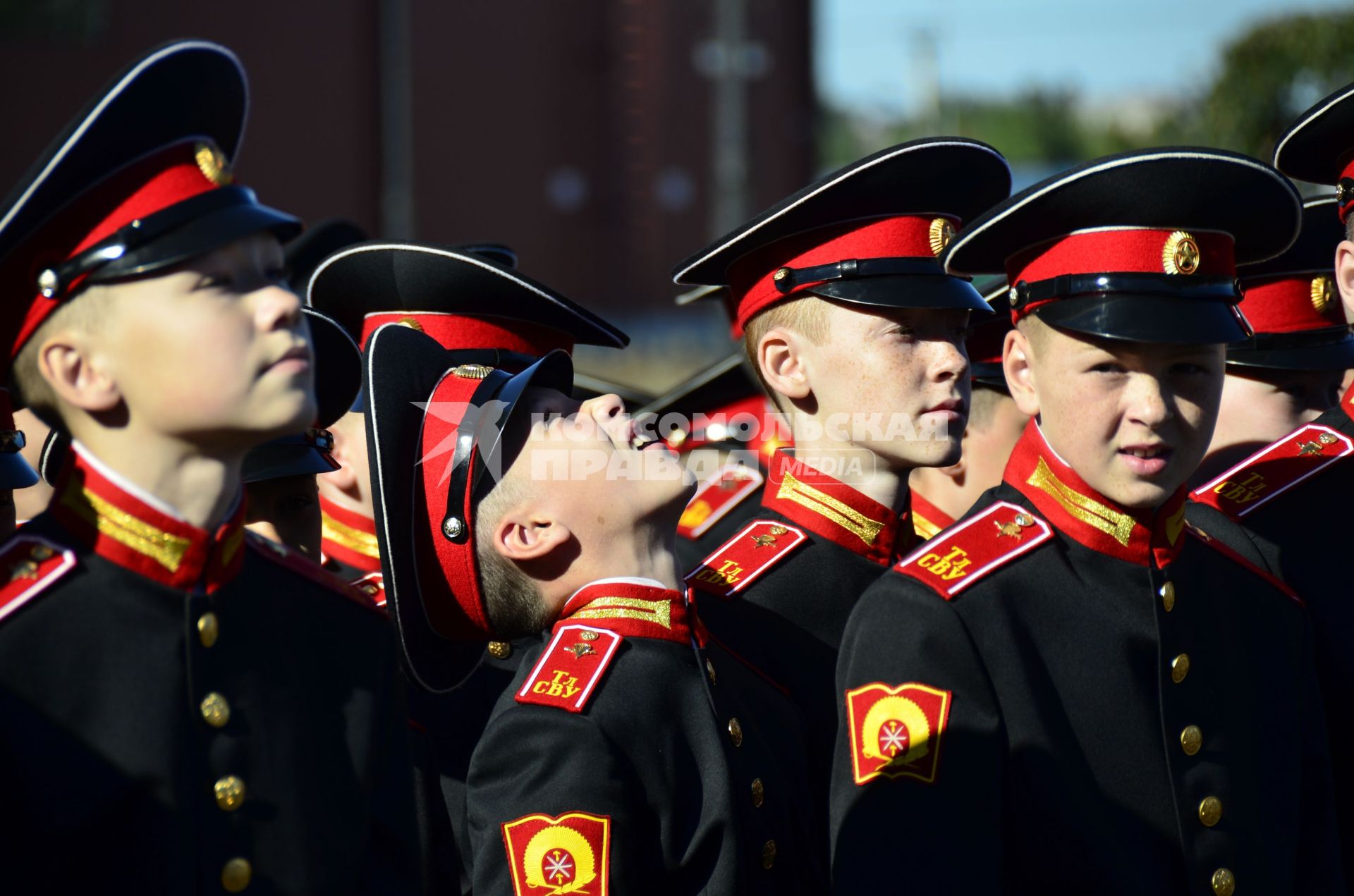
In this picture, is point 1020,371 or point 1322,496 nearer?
point 1020,371

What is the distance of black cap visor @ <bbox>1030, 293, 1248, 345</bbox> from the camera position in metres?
2.80

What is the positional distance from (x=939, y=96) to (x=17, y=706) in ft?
134

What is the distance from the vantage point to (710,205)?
22969mm

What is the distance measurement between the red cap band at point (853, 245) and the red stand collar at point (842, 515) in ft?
1.54

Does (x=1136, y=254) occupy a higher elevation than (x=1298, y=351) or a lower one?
higher

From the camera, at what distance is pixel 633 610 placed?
3.13 m

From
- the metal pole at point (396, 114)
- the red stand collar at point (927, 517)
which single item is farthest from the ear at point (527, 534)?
the metal pole at point (396, 114)

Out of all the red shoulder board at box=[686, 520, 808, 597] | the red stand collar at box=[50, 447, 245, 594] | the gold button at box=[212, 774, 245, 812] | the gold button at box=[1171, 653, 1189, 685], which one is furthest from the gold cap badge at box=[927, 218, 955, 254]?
the gold button at box=[212, 774, 245, 812]

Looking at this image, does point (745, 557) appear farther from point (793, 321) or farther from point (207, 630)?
point (207, 630)

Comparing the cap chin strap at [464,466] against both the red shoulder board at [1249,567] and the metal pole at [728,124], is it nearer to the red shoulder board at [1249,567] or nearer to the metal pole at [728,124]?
the red shoulder board at [1249,567]

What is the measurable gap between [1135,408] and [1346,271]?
1.23m

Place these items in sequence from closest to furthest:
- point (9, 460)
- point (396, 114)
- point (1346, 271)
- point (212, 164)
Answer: point (212, 164) < point (9, 460) < point (1346, 271) < point (396, 114)

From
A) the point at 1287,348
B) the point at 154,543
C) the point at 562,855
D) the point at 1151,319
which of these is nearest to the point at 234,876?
the point at 154,543

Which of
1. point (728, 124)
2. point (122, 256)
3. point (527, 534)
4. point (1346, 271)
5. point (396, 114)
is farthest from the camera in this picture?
point (728, 124)
